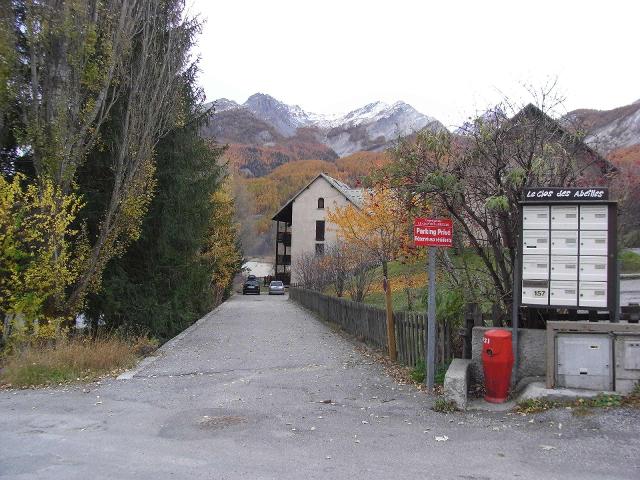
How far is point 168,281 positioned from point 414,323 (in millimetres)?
12355

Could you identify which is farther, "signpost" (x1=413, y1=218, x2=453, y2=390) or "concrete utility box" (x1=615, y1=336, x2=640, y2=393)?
"signpost" (x1=413, y1=218, x2=453, y2=390)

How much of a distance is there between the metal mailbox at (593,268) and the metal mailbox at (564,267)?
0.08 m

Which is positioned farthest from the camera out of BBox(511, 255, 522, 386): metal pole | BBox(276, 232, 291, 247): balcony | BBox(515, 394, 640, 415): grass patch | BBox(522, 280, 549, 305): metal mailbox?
BBox(276, 232, 291, 247): balcony

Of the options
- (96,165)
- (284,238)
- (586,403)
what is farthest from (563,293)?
(284,238)

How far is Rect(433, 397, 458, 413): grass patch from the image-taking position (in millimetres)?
7016

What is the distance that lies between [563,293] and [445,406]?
2.01m

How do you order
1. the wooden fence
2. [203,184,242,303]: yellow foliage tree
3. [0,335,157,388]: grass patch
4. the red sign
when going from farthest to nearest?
[203,184,242,303]: yellow foliage tree → [0,335,157,388]: grass patch → the wooden fence → the red sign

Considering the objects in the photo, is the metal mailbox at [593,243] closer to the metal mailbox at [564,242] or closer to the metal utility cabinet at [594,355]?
the metal mailbox at [564,242]

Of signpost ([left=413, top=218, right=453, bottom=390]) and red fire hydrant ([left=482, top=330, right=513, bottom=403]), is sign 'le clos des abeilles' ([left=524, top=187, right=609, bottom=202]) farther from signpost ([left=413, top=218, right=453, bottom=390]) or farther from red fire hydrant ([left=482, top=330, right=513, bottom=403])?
red fire hydrant ([left=482, top=330, right=513, bottom=403])

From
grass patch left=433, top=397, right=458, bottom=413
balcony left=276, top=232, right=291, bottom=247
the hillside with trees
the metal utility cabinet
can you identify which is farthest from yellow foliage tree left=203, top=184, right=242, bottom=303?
Result: balcony left=276, top=232, right=291, bottom=247

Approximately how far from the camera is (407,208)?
941cm

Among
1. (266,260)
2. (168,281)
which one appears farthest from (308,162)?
(168,281)

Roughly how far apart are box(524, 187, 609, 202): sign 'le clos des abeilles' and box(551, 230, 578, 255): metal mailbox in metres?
0.41

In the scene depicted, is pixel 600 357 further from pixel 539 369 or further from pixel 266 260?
pixel 266 260
